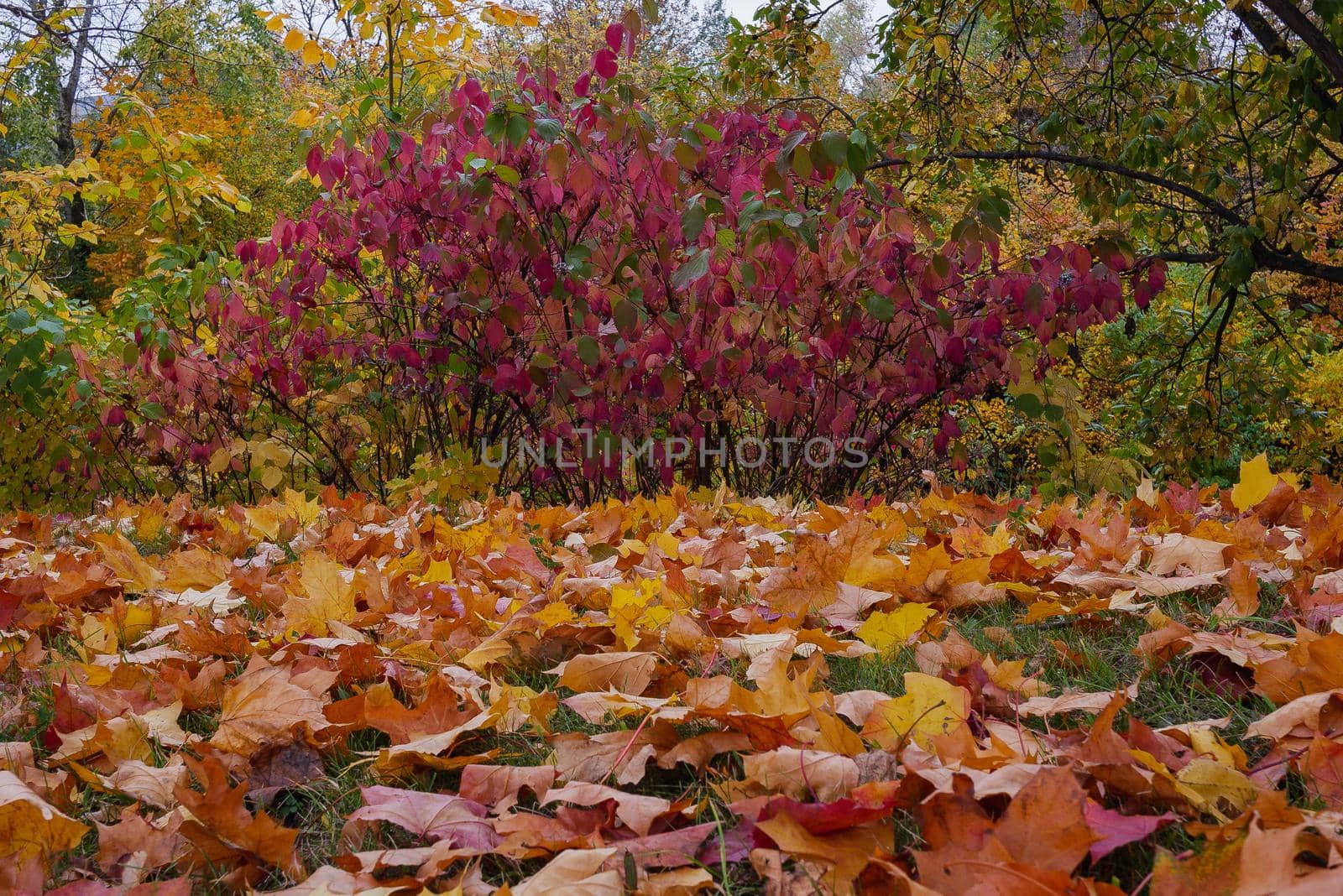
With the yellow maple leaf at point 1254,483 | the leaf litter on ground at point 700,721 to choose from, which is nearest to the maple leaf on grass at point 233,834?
the leaf litter on ground at point 700,721

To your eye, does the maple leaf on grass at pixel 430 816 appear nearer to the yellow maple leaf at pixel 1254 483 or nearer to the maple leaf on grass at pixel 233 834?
the maple leaf on grass at pixel 233 834

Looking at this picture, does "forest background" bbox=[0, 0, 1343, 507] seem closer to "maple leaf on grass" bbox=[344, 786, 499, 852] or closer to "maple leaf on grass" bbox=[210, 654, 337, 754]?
"maple leaf on grass" bbox=[210, 654, 337, 754]

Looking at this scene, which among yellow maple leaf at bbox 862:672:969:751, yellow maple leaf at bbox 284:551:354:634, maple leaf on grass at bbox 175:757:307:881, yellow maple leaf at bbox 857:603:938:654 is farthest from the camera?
yellow maple leaf at bbox 284:551:354:634

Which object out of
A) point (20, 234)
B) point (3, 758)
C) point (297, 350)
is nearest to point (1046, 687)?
point (3, 758)

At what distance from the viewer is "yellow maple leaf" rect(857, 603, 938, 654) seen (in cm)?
153

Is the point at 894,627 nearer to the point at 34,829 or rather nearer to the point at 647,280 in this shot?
the point at 34,829

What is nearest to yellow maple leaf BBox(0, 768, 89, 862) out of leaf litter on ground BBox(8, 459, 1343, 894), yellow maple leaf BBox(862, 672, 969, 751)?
leaf litter on ground BBox(8, 459, 1343, 894)

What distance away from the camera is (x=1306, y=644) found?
3.77 ft

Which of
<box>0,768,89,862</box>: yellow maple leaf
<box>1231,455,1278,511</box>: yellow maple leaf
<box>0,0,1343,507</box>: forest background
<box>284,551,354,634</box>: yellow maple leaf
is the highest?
<box>0,0,1343,507</box>: forest background

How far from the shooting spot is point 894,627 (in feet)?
5.05

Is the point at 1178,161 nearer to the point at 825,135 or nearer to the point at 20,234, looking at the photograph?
the point at 825,135

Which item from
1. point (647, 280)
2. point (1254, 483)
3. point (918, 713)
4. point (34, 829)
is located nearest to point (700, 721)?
point (918, 713)

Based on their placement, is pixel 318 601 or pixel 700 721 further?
pixel 318 601

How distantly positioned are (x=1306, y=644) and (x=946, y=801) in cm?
55
